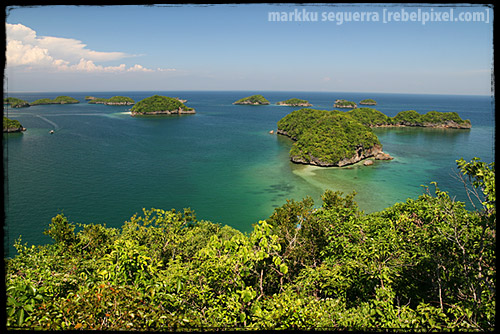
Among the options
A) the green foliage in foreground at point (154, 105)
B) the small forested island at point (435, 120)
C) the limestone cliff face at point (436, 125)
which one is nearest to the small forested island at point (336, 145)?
the limestone cliff face at point (436, 125)

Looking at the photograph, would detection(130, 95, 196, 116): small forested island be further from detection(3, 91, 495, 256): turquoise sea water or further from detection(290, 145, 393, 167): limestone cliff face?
detection(290, 145, 393, 167): limestone cliff face

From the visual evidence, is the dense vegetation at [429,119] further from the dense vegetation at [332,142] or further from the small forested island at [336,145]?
the small forested island at [336,145]

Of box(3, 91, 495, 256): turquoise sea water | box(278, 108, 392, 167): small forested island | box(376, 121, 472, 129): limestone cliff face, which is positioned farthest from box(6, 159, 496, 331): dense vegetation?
box(376, 121, 472, 129): limestone cliff face

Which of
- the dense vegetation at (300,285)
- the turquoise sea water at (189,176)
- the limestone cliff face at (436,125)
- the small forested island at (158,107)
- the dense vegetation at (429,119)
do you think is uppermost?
the small forested island at (158,107)

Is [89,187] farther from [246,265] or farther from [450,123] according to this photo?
[450,123]

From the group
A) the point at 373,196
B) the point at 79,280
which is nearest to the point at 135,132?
the point at 373,196

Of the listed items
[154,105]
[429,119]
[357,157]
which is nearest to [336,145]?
[357,157]
